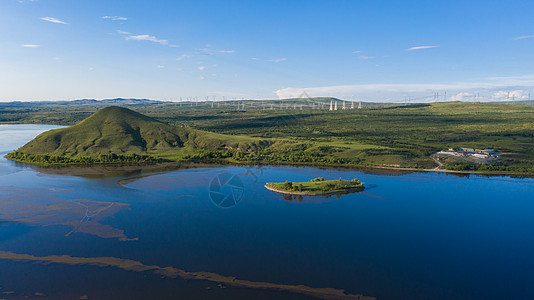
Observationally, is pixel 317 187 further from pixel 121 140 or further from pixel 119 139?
pixel 119 139

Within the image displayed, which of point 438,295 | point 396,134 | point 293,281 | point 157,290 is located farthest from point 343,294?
point 396,134

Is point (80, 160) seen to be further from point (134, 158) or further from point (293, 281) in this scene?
point (293, 281)

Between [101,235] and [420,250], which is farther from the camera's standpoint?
[101,235]

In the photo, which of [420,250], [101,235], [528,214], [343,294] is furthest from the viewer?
[528,214]

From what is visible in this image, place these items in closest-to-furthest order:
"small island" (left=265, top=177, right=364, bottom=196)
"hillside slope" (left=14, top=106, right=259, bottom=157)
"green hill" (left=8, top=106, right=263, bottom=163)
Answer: "small island" (left=265, top=177, right=364, bottom=196)
"green hill" (left=8, top=106, right=263, bottom=163)
"hillside slope" (left=14, top=106, right=259, bottom=157)

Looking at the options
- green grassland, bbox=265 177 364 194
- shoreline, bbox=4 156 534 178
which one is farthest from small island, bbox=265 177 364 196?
shoreline, bbox=4 156 534 178

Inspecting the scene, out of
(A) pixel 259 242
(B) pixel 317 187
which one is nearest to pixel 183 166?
(B) pixel 317 187

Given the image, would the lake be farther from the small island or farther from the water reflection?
the small island
